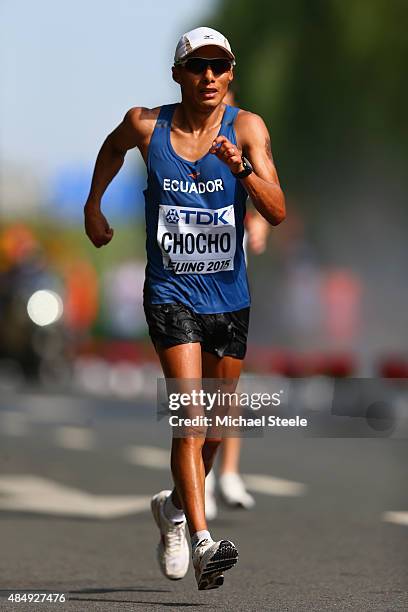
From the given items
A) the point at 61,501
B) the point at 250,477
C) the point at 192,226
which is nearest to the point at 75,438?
the point at 250,477

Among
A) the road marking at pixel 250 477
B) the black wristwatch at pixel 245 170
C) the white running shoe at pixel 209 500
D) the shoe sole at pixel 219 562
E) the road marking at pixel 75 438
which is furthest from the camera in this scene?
the road marking at pixel 75 438

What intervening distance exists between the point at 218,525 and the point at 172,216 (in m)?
3.20

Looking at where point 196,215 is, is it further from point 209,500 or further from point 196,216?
point 209,500

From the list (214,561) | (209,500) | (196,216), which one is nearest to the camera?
(214,561)

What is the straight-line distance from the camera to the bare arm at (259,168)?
704 centimetres

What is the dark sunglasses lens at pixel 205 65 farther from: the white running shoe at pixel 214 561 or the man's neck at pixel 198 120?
the white running shoe at pixel 214 561

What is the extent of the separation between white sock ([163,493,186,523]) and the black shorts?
0.66 meters

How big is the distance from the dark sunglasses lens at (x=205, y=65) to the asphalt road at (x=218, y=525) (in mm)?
1969

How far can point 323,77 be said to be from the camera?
1960 inches

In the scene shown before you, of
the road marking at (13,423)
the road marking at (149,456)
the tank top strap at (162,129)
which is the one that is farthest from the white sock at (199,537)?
the road marking at (13,423)

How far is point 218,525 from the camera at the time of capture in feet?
33.0

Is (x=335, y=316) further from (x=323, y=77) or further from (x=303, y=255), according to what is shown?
(x=323, y=77)

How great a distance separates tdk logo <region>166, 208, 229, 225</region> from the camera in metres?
7.22

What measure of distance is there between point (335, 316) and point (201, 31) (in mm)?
65158
